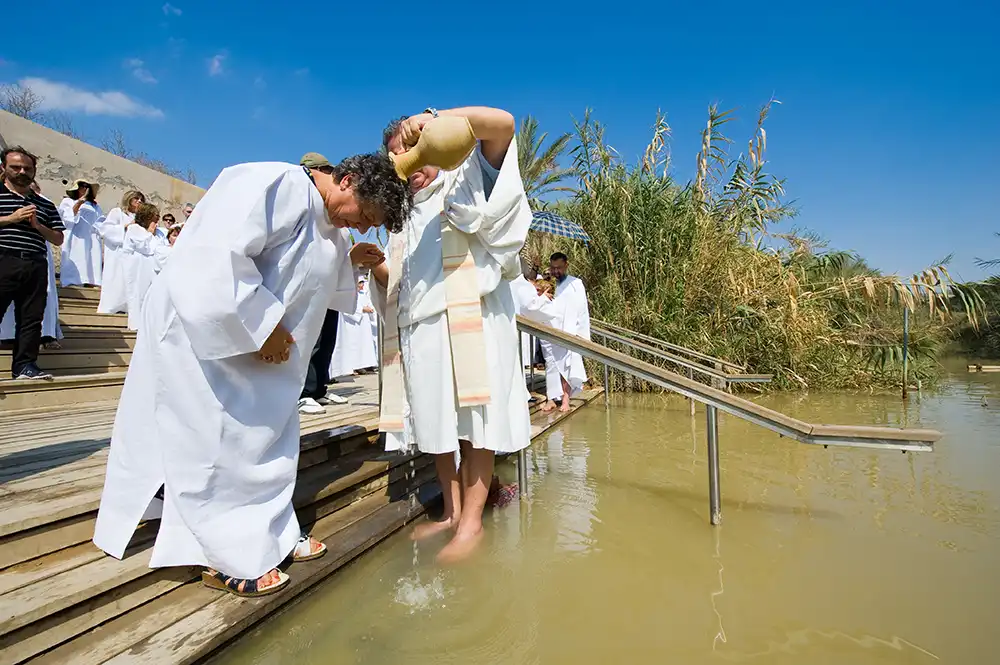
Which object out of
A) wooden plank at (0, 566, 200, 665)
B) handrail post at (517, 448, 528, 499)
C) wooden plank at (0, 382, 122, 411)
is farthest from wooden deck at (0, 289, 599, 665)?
wooden plank at (0, 382, 122, 411)

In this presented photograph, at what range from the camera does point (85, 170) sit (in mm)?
10648

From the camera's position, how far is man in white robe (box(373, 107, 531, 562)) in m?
2.32

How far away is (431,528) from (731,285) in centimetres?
669

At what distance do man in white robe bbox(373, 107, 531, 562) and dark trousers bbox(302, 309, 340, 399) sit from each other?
1.96m

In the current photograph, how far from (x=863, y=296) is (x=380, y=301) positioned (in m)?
9.13

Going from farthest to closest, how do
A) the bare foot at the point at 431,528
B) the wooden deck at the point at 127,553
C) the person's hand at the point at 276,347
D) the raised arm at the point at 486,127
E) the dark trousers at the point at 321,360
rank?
the dark trousers at the point at 321,360
the bare foot at the point at 431,528
the raised arm at the point at 486,127
the person's hand at the point at 276,347
the wooden deck at the point at 127,553

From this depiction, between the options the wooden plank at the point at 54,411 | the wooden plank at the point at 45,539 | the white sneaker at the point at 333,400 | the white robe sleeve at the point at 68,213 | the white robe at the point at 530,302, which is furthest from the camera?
the white robe sleeve at the point at 68,213

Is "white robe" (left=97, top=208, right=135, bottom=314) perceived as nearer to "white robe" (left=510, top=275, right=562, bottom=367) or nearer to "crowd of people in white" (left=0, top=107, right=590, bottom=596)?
"white robe" (left=510, top=275, right=562, bottom=367)

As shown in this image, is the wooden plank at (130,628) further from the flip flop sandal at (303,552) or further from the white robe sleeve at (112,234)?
the white robe sleeve at (112,234)

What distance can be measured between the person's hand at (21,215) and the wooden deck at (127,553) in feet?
4.77

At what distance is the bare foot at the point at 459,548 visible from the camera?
90.3 inches

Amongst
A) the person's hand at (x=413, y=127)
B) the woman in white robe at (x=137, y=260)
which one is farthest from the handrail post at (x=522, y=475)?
the woman in white robe at (x=137, y=260)

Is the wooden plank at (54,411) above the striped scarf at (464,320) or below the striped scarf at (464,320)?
below

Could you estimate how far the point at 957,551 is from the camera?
91.8 inches
